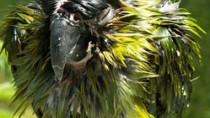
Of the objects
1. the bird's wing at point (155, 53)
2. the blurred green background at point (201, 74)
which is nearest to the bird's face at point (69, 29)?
the bird's wing at point (155, 53)

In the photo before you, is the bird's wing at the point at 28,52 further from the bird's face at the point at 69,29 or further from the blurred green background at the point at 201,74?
the blurred green background at the point at 201,74

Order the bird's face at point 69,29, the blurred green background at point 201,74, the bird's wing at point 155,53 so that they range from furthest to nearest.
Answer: the blurred green background at point 201,74, the bird's wing at point 155,53, the bird's face at point 69,29

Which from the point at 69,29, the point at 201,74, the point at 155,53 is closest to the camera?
the point at 69,29

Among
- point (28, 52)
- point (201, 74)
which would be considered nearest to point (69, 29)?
point (28, 52)

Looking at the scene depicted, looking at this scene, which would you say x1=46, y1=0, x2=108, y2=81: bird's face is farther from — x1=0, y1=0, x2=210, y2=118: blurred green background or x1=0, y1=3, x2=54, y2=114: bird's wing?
x1=0, y1=0, x2=210, y2=118: blurred green background

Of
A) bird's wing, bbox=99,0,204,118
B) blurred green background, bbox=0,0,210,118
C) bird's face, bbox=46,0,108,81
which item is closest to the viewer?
bird's face, bbox=46,0,108,81

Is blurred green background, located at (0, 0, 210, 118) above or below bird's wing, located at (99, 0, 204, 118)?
below

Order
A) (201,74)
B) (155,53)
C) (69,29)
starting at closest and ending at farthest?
(69,29) → (155,53) → (201,74)

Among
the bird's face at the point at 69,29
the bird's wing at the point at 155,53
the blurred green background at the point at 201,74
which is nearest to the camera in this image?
the bird's face at the point at 69,29

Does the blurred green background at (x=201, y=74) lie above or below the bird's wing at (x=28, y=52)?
below

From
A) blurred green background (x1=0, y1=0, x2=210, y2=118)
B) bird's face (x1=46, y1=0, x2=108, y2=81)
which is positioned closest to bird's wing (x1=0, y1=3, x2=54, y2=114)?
bird's face (x1=46, y1=0, x2=108, y2=81)

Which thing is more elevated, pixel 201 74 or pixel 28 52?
pixel 28 52

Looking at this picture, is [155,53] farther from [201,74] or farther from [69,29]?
[201,74]
